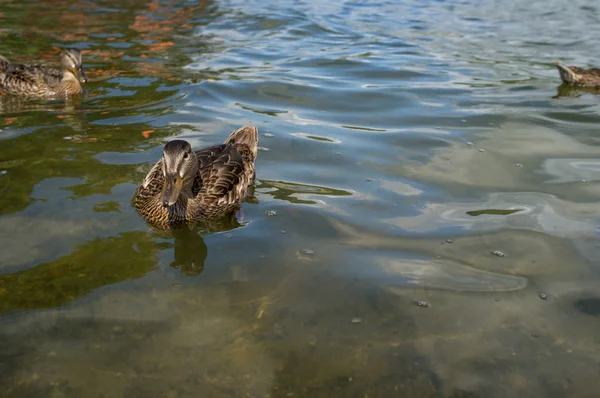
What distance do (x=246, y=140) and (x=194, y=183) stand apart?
43.2 inches

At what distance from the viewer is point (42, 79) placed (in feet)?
38.5

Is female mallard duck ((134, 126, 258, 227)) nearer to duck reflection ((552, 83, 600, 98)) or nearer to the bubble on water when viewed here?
the bubble on water

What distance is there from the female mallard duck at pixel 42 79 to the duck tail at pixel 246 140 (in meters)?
4.50

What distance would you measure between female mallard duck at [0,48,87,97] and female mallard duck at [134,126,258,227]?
4.80m

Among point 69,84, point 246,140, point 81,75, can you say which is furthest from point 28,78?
point 246,140

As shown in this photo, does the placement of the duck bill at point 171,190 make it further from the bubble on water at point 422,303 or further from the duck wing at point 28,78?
the duck wing at point 28,78

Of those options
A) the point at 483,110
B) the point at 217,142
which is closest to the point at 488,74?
the point at 483,110

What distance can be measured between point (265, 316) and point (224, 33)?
1313 cm

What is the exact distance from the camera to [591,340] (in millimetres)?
5117

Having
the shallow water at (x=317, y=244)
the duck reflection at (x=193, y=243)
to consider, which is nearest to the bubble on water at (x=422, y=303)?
the shallow water at (x=317, y=244)

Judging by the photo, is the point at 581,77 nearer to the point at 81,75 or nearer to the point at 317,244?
the point at 317,244

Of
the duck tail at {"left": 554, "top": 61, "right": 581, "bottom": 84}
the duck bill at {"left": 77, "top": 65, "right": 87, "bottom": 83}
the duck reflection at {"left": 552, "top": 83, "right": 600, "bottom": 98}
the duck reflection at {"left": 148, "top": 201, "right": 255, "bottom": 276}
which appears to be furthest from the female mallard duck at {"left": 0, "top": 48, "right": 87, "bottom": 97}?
the duck tail at {"left": 554, "top": 61, "right": 581, "bottom": 84}

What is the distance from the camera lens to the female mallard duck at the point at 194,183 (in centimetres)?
657

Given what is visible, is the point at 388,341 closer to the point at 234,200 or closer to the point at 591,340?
the point at 591,340
